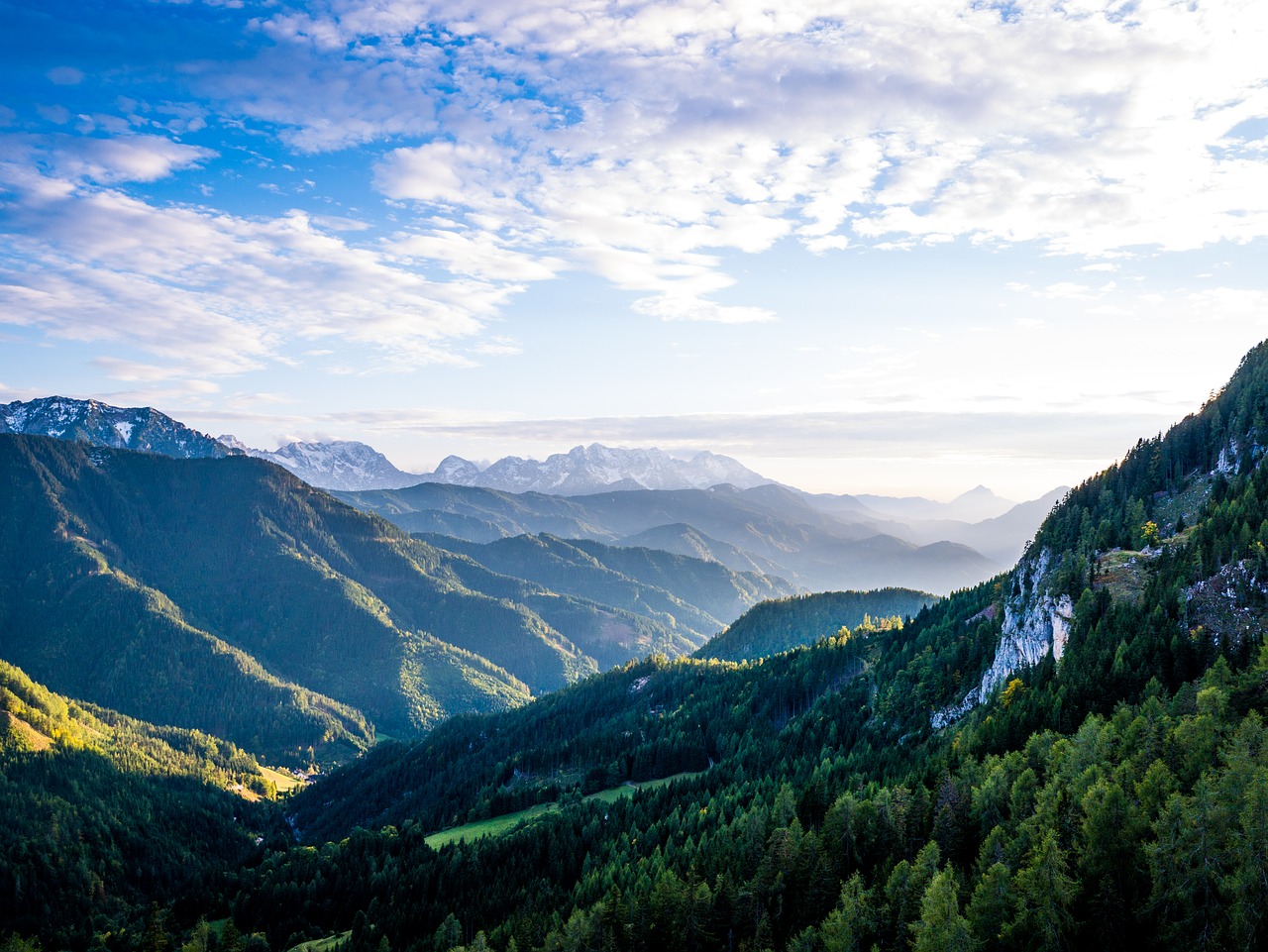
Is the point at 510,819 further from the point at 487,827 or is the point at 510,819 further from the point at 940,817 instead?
the point at 940,817

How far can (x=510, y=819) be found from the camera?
179m

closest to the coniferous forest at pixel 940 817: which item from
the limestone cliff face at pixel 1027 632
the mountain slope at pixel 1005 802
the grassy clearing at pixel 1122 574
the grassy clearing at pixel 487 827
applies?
the mountain slope at pixel 1005 802

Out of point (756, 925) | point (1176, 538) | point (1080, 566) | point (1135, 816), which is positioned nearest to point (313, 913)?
point (756, 925)

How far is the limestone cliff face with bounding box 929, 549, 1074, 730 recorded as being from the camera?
119m

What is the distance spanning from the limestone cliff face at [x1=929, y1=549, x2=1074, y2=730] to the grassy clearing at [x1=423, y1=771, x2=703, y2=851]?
214 feet

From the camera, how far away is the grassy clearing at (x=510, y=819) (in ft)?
543

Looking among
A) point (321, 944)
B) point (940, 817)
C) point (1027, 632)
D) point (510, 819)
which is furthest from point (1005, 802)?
point (510, 819)

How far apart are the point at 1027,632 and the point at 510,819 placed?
407ft

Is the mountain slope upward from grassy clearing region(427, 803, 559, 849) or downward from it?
upward

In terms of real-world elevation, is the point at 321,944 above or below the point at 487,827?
Result: above

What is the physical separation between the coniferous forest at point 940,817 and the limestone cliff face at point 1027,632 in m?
1.12

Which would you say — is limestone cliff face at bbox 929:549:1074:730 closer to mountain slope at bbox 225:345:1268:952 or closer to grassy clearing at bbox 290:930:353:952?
mountain slope at bbox 225:345:1268:952

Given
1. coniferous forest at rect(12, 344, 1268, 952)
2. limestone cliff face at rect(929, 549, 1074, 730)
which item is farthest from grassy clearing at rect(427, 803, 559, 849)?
limestone cliff face at rect(929, 549, 1074, 730)

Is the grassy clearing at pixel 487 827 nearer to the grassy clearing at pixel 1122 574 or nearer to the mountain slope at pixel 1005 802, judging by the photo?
the mountain slope at pixel 1005 802
